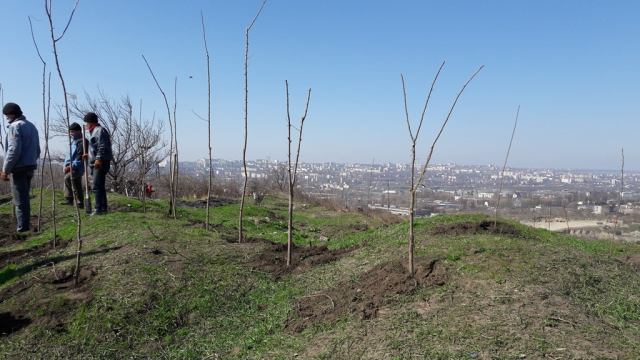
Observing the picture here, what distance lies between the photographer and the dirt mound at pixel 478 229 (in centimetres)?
759

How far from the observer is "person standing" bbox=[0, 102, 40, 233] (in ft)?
24.5

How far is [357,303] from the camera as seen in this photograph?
4.51 meters

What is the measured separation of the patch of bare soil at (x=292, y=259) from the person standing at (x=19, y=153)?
4839 millimetres

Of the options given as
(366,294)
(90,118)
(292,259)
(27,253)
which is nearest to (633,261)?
(366,294)

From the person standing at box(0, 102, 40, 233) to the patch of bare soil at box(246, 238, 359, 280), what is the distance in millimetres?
4839

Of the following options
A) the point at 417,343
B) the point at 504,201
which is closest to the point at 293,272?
the point at 417,343

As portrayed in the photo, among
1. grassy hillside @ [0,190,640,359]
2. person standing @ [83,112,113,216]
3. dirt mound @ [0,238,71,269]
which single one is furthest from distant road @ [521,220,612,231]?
dirt mound @ [0,238,71,269]

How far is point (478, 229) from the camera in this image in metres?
7.82

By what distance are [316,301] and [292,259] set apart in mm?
1719

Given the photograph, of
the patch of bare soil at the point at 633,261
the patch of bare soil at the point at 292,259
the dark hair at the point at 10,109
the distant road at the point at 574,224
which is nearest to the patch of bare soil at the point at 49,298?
the patch of bare soil at the point at 292,259

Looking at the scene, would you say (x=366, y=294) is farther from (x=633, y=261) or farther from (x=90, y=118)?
(x=90, y=118)

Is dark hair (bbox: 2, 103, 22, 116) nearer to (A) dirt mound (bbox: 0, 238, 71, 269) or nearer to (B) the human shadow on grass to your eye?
(A) dirt mound (bbox: 0, 238, 71, 269)

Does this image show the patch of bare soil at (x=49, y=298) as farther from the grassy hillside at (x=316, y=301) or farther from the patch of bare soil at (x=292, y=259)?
the patch of bare soil at (x=292, y=259)

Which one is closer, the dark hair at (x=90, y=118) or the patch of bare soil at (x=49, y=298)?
the patch of bare soil at (x=49, y=298)
